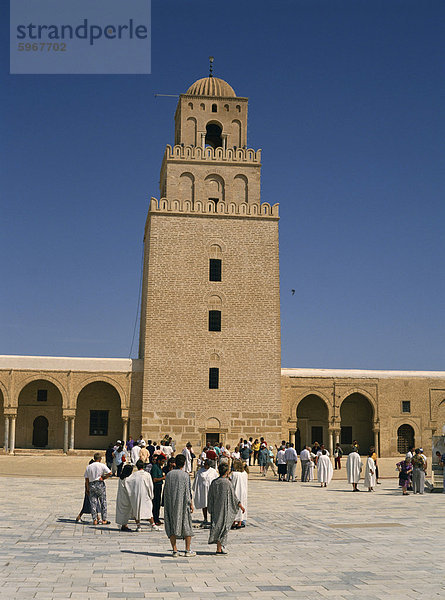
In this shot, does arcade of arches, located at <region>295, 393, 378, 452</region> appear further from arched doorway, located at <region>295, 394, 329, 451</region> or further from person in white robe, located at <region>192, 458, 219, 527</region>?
person in white robe, located at <region>192, 458, 219, 527</region>

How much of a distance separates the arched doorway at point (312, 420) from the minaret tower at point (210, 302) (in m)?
3.85

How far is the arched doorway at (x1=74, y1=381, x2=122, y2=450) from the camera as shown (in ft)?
95.9

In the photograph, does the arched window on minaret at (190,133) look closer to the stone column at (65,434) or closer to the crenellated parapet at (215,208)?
the crenellated parapet at (215,208)

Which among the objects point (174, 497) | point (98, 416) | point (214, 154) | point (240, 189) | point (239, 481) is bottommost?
point (239, 481)

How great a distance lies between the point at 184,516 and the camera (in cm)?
800

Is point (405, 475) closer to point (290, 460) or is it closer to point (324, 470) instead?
point (324, 470)

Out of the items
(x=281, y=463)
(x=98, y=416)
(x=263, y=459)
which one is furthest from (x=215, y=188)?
(x=281, y=463)

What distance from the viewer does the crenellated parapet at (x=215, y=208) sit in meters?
28.4

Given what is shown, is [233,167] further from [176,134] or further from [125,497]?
[125,497]

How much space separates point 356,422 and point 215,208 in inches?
464

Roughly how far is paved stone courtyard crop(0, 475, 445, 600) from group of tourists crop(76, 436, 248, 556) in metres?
0.27

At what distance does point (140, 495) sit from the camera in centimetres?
994

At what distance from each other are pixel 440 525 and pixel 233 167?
69.9ft

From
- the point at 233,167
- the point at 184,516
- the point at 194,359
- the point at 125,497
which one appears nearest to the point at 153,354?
the point at 194,359
